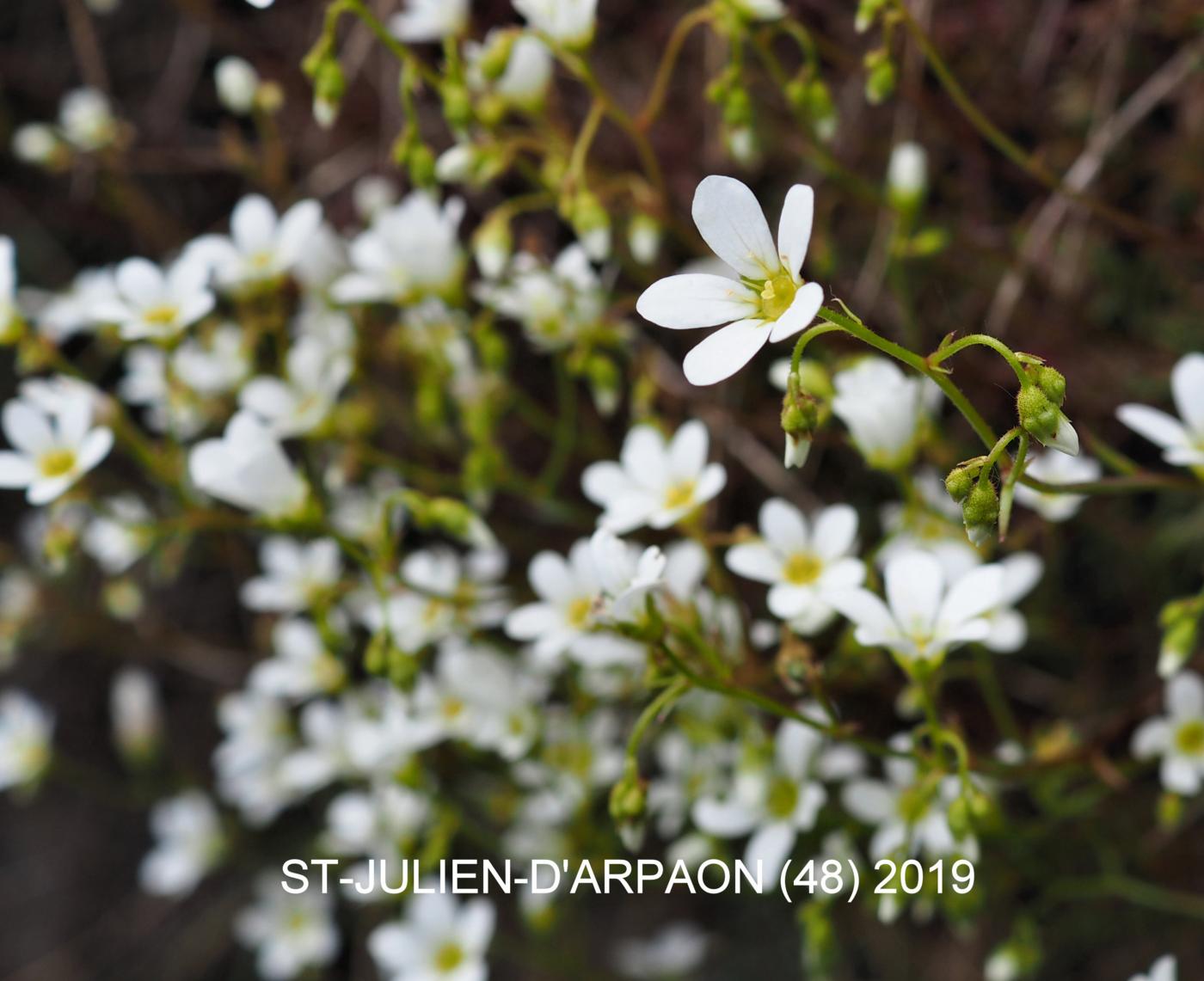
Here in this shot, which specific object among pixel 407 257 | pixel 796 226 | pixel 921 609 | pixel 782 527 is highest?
pixel 407 257

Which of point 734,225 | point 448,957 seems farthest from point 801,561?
point 448,957

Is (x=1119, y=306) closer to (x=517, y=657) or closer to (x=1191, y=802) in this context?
(x=1191, y=802)

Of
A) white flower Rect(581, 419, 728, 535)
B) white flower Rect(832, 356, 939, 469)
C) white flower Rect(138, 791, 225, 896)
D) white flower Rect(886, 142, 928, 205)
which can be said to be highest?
white flower Rect(886, 142, 928, 205)

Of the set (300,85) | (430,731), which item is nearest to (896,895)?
(430,731)

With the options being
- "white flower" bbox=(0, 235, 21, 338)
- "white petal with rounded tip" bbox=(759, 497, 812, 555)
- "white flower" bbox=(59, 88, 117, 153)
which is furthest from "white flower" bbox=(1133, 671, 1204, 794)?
"white flower" bbox=(59, 88, 117, 153)

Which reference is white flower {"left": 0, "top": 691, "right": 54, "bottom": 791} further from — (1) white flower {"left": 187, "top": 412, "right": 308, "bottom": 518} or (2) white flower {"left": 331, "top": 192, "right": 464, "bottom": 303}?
(2) white flower {"left": 331, "top": 192, "right": 464, "bottom": 303}

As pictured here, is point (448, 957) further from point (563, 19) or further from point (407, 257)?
point (563, 19)
